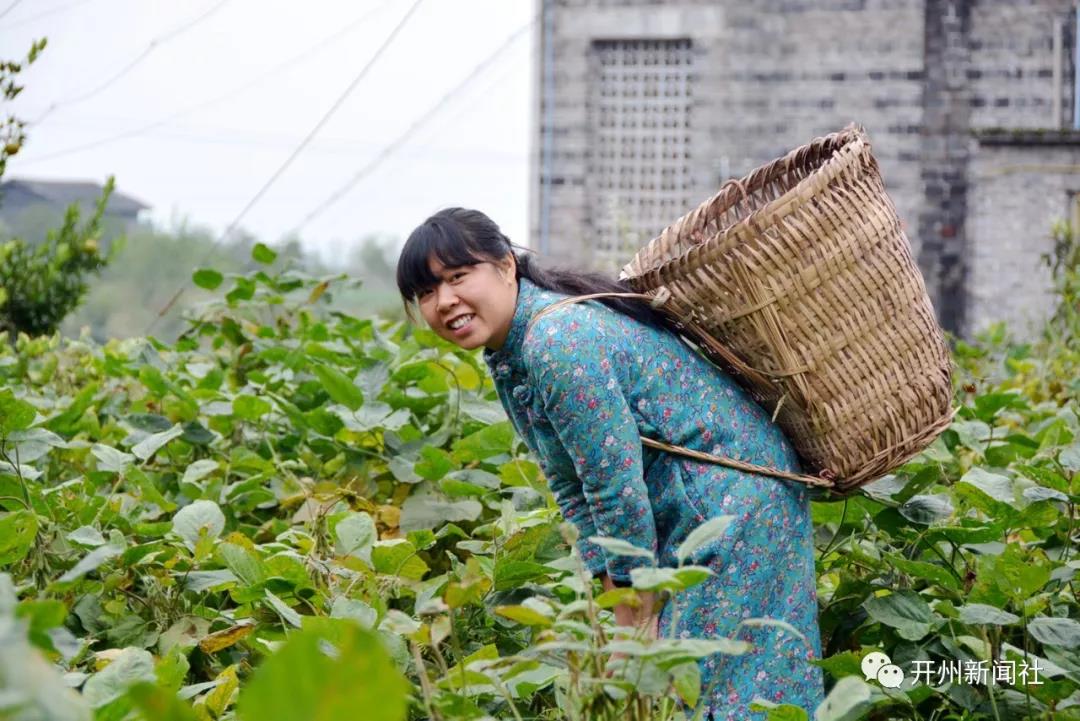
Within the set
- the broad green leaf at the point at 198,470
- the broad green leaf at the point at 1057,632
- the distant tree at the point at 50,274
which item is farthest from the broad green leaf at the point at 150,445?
the distant tree at the point at 50,274

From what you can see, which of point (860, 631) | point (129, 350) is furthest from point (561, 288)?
point (129, 350)

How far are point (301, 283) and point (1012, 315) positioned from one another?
8660 mm

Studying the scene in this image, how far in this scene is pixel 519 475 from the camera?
2.39 meters

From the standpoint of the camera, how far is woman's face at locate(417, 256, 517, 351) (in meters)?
1.85

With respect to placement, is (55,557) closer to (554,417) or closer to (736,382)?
(554,417)

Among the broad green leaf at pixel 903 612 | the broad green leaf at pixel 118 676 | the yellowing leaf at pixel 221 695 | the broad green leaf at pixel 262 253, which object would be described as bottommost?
the broad green leaf at pixel 903 612

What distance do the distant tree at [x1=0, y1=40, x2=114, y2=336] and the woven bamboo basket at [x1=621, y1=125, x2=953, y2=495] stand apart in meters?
2.70

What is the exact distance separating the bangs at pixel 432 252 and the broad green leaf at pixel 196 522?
0.46m

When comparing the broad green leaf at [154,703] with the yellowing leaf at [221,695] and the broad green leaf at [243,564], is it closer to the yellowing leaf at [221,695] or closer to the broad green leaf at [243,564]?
the yellowing leaf at [221,695]

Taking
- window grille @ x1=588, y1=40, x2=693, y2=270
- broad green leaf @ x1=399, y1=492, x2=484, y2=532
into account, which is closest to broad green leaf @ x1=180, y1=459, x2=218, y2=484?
broad green leaf @ x1=399, y1=492, x2=484, y2=532

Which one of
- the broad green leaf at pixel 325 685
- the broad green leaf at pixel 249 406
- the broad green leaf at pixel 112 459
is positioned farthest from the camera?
the broad green leaf at pixel 249 406

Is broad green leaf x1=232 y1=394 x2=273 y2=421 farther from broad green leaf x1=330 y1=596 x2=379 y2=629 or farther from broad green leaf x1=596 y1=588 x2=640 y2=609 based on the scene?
broad green leaf x1=596 y1=588 x2=640 y2=609

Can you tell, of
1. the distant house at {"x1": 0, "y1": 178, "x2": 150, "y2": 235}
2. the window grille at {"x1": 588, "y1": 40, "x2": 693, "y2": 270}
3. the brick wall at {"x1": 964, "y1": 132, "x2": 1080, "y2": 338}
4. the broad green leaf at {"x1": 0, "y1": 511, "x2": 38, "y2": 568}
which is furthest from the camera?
the window grille at {"x1": 588, "y1": 40, "x2": 693, "y2": 270}

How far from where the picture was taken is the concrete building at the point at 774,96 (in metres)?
12.2
